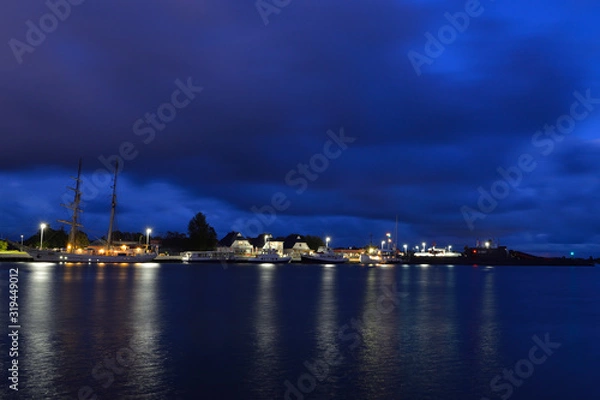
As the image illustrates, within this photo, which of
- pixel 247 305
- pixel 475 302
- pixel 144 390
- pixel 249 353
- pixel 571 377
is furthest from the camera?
pixel 475 302

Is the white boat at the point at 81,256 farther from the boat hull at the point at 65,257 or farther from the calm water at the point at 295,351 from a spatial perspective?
the calm water at the point at 295,351

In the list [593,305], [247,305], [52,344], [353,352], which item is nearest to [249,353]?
[353,352]

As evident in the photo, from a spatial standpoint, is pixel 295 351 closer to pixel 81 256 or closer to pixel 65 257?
pixel 81 256

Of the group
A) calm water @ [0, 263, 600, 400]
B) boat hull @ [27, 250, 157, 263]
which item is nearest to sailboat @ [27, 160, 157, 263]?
boat hull @ [27, 250, 157, 263]

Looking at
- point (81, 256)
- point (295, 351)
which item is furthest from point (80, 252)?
point (295, 351)

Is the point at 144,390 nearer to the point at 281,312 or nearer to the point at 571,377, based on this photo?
the point at 571,377

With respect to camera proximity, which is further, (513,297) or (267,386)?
(513,297)

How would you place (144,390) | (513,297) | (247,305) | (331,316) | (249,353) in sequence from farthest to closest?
(513,297) → (247,305) → (331,316) → (249,353) → (144,390)

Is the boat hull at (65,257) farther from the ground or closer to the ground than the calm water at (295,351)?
closer to the ground

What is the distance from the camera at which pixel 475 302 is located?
62906 millimetres

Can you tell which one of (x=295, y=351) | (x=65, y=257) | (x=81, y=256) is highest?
(x=295, y=351)

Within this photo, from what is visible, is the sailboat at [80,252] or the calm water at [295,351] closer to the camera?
the calm water at [295,351]

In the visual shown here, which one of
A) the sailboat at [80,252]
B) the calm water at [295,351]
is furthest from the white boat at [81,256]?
the calm water at [295,351]

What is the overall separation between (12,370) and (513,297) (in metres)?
63.4
